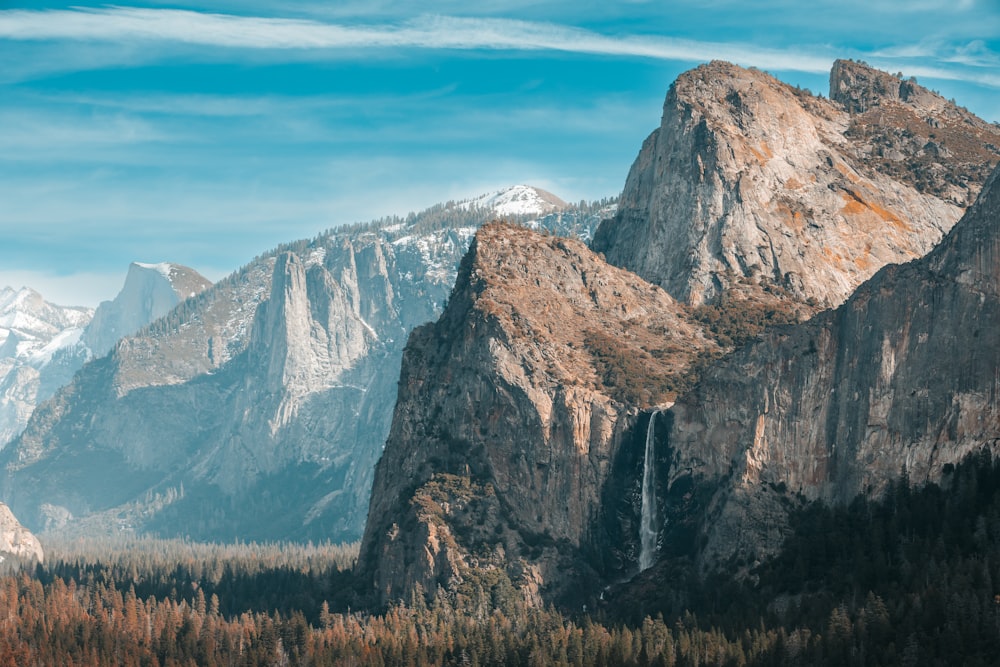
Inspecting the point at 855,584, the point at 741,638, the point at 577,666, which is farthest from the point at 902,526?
the point at 577,666

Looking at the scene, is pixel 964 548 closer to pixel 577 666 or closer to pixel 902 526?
pixel 902 526

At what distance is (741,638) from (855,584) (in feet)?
51.9

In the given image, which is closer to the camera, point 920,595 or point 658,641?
point 920,595

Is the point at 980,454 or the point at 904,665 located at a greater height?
the point at 980,454

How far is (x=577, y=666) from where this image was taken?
635 feet

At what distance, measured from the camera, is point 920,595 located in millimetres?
179500

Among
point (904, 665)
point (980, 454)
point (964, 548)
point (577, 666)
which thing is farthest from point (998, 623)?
point (577, 666)

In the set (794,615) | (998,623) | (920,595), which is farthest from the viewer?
(794,615)

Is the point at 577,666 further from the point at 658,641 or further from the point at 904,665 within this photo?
the point at 904,665

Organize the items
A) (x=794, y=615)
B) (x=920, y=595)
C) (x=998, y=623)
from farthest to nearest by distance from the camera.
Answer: (x=794, y=615) < (x=920, y=595) < (x=998, y=623)

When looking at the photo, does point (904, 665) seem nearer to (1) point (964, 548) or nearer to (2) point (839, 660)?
(2) point (839, 660)

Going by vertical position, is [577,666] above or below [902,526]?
below

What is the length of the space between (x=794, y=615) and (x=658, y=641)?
15.9m

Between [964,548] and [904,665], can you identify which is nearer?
[904,665]
